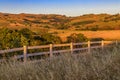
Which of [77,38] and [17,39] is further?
[77,38]

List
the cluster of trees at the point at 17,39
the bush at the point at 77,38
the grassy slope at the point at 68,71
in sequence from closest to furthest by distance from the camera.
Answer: the grassy slope at the point at 68,71
the cluster of trees at the point at 17,39
the bush at the point at 77,38

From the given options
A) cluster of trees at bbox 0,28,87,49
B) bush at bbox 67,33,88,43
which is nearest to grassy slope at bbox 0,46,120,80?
cluster of trees at bbox 0,28,87,49

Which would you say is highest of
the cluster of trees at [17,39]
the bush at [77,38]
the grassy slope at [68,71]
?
the grassy slope at [68,71]

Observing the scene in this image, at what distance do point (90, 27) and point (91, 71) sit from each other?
74313 mm

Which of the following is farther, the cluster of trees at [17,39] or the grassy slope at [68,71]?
the cluster of trees at [17,39]

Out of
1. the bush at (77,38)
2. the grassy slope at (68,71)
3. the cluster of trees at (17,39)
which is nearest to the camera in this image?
the grassy slope at (68,71)

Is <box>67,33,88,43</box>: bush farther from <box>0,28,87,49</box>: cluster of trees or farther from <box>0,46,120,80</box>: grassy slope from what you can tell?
<box>0,46,120,80</box>: grassy slope

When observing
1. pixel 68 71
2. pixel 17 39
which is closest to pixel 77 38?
pixel 17 39

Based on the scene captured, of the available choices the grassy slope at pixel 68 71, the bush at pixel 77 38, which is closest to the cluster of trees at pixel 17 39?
the bush at pixel 77 38

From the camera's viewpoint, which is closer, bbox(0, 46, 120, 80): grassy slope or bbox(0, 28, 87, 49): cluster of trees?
bbox(0, 46, 120, 80): grassy slope

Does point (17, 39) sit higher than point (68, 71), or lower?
lower

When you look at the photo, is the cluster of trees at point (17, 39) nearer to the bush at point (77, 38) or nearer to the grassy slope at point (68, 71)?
the bush at point (77, 38)

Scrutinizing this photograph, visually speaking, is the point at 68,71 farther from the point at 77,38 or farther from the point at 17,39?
the point at 77,38

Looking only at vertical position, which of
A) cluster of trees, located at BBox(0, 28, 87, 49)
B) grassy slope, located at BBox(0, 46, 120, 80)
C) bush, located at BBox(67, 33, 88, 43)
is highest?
grassy slope, located at BBox(0, 46, 120, 80)
